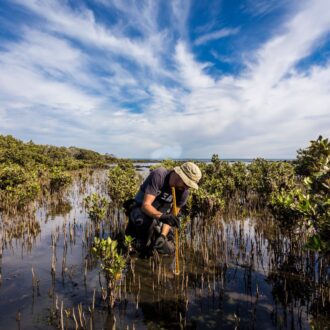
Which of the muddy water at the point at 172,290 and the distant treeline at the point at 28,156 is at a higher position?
the distant treeline at the point at 28,156

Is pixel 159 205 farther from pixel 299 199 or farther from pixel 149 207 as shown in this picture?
pixel 299 199

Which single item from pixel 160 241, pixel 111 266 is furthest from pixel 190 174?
pixel 111 266

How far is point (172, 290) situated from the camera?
5906mm

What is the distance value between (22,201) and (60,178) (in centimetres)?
449

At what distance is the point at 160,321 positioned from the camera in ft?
15.8

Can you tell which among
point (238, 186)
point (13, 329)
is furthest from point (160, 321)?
point (238, 186)

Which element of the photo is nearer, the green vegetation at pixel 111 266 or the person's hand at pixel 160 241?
the green vegetation at pixel 111 266

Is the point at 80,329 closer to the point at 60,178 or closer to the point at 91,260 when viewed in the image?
the point at 91,260

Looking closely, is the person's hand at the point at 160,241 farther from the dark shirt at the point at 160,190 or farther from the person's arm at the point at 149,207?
the person's arm at the point at 149,207

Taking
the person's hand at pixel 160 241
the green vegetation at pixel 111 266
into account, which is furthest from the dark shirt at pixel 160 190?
the green vegetation at pixel 111 266

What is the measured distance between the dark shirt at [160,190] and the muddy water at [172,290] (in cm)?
144

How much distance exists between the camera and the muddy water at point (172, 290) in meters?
4.82

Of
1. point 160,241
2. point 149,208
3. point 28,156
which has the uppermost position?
point 28,156

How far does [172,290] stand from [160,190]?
219cm
